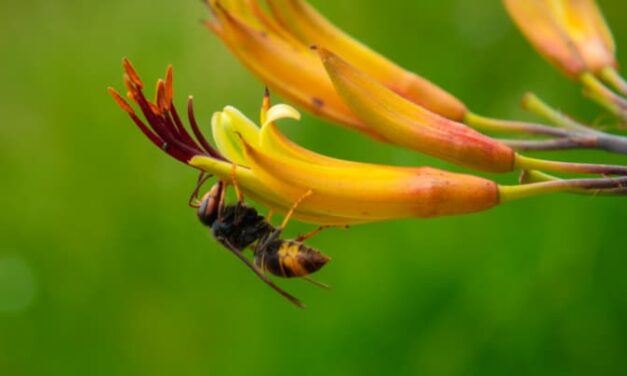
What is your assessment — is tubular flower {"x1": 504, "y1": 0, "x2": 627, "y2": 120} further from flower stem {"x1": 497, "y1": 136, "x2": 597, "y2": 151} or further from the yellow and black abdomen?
the yellow and black abdomen

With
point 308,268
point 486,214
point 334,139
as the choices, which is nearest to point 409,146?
point 308,268

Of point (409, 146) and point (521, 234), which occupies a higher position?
point (521, 234)

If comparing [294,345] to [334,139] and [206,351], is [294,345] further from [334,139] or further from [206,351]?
[334,139]

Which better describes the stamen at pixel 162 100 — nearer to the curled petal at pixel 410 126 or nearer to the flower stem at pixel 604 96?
the curled petal at pixel 410 126

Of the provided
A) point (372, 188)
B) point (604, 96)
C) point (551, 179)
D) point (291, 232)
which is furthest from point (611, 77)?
point (291, 232)

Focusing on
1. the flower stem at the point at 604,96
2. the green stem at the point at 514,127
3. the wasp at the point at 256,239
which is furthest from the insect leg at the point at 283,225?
the flower stem at the point at 604,96
